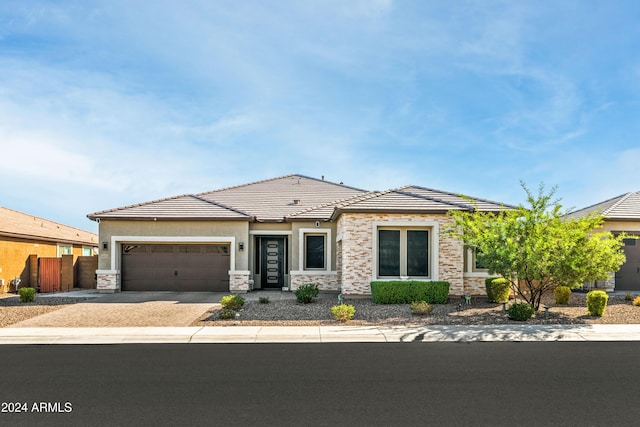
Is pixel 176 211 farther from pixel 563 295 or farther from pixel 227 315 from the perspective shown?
pixel 563 295

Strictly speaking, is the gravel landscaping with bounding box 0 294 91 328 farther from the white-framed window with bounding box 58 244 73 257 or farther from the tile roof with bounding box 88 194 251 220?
the white-framed window with bounding box 58 244 73 257

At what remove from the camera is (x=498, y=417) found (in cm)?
612

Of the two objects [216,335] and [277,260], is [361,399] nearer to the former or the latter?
[216,335]

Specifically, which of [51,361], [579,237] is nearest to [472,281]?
[579,237]

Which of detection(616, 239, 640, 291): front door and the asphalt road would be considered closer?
the asphalt road

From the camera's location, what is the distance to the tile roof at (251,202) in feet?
71.2

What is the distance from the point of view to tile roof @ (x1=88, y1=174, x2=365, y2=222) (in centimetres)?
2169

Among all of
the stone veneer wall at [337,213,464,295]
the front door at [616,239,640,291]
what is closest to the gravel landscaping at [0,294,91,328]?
the stone veneer wall at [337,213,464,295]

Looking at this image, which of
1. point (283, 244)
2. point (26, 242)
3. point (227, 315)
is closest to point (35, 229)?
point (26, 242)

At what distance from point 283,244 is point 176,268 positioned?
5103mm

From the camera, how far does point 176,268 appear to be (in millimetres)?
21734

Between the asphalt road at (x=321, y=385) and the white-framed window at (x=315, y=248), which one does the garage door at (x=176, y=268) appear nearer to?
the white-framed window at (x=315, y=248)

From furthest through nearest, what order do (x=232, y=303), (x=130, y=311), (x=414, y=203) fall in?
1. (x=414, y=203)
2. (x=130, y=311)
3. (x=232, y=303)

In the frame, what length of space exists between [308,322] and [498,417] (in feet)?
25.6
